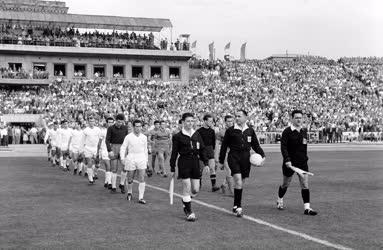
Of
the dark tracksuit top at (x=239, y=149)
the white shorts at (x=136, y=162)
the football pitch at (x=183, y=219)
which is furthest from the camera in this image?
the white shorts at (x=136, y=162)

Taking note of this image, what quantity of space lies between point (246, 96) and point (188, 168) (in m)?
48.4

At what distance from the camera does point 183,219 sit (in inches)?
441

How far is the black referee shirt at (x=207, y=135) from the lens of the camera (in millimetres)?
16734

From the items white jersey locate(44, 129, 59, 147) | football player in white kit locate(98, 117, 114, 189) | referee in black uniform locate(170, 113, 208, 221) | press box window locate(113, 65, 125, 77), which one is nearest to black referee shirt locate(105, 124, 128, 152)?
football player in white kit locate(98, 117, 114, 189)

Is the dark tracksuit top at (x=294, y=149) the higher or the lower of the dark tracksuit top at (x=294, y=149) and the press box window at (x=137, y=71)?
the lower

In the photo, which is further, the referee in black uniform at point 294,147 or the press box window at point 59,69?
the press box window at point 59,69

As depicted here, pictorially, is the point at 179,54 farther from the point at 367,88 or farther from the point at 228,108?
the point at 367,88

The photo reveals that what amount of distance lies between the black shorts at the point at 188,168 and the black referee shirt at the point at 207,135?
4.98m

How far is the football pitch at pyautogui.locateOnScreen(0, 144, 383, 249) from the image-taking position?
29.7 ft

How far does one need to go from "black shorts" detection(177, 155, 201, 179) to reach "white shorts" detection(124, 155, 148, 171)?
8.40 ft

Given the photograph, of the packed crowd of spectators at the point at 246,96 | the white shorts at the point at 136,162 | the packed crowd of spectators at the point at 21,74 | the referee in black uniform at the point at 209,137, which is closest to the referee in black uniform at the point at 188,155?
the white shorts at the point at 136,162

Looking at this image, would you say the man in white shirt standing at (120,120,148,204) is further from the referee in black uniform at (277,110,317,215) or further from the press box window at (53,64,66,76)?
the press box window at (53,64,66,76)

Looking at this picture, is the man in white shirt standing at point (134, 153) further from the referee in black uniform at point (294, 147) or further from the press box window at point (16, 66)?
the press box window at point (16, 66)

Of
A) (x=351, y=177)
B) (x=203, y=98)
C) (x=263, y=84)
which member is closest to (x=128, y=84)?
(x=203, y=98)
